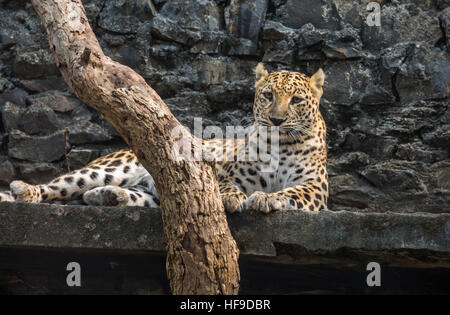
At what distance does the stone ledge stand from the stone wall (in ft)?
7.01

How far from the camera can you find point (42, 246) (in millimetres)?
4297

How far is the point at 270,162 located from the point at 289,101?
57cm

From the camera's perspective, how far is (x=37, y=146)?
6.64m

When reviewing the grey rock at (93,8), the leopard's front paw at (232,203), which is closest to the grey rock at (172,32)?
the grey rock at (93,8)

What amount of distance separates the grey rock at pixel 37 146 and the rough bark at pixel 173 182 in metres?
2.98

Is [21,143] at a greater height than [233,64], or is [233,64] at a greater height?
[233,64]

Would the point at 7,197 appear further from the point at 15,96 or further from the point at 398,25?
the point at 398,25

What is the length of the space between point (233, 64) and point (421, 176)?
2.18m

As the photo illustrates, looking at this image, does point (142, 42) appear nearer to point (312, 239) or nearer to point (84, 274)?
point (84, 274)

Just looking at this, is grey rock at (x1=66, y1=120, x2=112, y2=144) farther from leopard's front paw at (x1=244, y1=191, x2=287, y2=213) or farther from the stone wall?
leopard's front paw at (x1=244, y1=191, x2=287, y2=213)

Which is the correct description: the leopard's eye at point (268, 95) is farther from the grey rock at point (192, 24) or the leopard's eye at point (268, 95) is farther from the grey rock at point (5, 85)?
the grey rock at point (5, 85)

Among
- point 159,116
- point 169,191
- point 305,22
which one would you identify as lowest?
point 169,191
